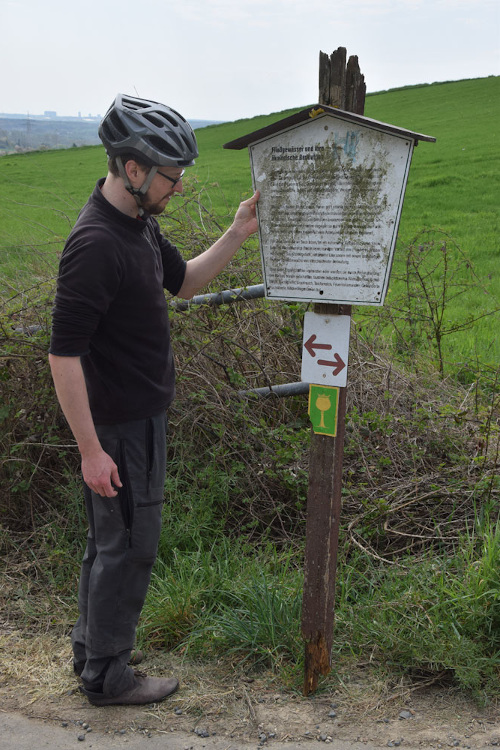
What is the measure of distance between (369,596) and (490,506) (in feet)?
2.84

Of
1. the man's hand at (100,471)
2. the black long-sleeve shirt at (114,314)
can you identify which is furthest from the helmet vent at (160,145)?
the man's hand at (100,471)

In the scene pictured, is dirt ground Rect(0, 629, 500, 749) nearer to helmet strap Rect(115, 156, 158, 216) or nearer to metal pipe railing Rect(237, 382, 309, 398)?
metal pipe railing Rect(237, 382, 309, 398)

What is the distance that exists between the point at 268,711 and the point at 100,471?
1.21 m

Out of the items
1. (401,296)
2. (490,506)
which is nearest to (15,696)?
(490,506)

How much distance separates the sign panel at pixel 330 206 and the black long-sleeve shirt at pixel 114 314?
1.63 feet

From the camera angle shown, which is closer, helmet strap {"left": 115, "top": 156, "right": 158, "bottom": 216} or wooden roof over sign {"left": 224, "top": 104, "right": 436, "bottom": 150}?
wooden roof over sign {"left": 224, "top": 104, "right": 436, "bottom": 150}

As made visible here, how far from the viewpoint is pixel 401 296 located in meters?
5.88

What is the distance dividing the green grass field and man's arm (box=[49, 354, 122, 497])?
2.05 m

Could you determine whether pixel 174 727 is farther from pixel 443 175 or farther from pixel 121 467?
pixel 443 175

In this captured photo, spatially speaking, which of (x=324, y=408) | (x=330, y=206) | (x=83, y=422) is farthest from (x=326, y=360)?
(x=83, y=422)

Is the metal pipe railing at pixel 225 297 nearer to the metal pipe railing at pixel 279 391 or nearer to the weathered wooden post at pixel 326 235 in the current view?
the metal pipe railing at pixel 279 391

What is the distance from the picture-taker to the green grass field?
21.0 ft

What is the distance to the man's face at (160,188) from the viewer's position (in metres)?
2.68

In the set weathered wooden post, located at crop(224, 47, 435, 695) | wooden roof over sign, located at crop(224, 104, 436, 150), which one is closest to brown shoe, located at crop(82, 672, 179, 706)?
weathered wooden post, located at crop(224, 47, 435, 695)
